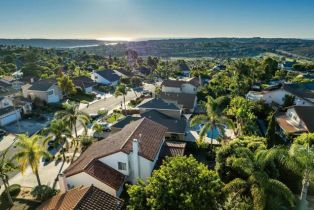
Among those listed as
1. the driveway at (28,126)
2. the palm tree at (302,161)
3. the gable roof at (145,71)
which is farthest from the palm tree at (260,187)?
the gable roof at (145,71)

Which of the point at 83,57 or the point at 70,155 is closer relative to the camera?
the point at 70,155

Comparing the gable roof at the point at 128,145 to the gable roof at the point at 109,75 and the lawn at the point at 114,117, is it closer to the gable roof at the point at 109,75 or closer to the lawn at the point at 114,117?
the lawn at the point at 114,117

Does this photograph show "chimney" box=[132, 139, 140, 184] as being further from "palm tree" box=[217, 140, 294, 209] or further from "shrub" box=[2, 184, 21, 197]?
"shrub" box=[2, 184, 21, 197]

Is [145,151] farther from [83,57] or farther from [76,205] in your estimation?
[83,57]

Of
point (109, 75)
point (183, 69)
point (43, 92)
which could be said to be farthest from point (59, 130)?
point (183, 69)

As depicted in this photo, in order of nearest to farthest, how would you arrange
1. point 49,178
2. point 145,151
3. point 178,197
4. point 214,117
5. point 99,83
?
point 178,197 → point 145,151 → point 49,178 → point 214,117 → point 99,83

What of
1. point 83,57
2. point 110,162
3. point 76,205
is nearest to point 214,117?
point 110,162
